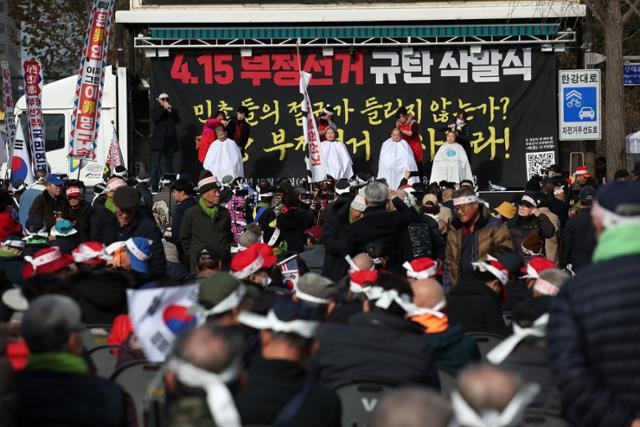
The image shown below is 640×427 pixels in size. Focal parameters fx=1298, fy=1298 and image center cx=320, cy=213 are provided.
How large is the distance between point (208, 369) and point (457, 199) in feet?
23.2

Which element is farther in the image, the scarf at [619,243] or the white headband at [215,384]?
the scarf at [619,243]

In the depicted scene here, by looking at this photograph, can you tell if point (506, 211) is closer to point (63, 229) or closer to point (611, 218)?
point (63, 229)

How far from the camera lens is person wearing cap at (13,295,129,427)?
4.65 meters

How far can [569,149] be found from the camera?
25906mm

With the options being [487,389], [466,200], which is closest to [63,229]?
[466,200]

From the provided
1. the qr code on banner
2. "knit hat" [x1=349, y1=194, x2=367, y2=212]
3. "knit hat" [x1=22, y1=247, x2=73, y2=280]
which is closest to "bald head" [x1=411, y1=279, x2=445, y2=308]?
"knit hat" [x1=22, y1=247, x2=73, y2=280]

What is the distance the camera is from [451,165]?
22766 millimetres

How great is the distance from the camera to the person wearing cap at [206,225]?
1265 cm

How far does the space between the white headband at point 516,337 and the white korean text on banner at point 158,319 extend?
1.32 m

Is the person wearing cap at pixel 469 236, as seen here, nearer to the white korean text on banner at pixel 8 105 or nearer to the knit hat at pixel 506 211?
the knit hat at pixel 506 211

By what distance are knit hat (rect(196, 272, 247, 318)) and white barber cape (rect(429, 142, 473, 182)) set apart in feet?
56.2

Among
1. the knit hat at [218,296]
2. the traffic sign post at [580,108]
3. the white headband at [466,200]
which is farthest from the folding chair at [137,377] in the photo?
the traffic sign post at [580,108]

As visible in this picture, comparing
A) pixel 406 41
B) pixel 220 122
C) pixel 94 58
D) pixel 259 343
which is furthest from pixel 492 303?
pixel 406 41

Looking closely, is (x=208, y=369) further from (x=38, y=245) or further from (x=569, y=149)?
(x=569, y=149)
